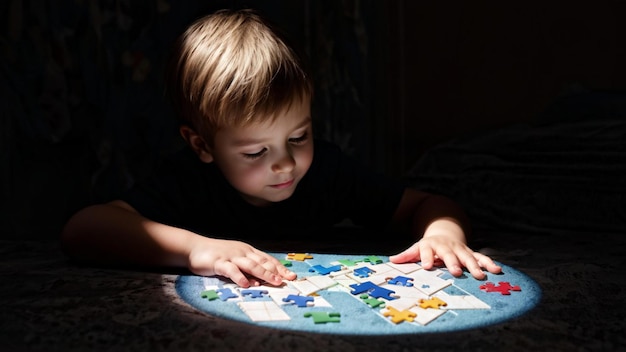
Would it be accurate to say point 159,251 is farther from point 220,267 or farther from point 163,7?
point 163,7

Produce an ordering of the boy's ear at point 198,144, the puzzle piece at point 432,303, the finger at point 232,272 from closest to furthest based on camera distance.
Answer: the puzzle piece at point 432,303, the finger at point 232,272, the boy's ear at point 198,144

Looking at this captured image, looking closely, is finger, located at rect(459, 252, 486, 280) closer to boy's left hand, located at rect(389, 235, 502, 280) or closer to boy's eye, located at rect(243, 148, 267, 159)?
boy's left hand, located at rect(389, 235, 502, 280)

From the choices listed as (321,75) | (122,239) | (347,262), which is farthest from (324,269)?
(321,75)

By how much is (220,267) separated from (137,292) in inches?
5.6

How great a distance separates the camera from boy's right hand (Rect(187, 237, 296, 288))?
3.59 feet

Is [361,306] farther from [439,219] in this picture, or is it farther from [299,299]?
[439,219]

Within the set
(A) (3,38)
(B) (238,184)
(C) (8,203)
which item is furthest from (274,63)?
(C) (8,203)

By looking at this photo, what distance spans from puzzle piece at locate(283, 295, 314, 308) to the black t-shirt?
0.54 m

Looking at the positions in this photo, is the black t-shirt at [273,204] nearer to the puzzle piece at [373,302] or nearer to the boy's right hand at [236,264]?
the boy's right hand at [236,264]

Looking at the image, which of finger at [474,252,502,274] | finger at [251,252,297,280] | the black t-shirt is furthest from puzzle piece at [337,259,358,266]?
the black t-shirt

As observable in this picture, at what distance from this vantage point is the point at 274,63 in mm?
1312

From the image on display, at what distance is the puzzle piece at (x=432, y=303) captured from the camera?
0.98m

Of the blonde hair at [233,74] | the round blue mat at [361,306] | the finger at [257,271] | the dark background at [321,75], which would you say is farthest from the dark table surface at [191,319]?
the dark background at [321,75]

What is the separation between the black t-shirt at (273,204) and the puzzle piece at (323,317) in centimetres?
62
